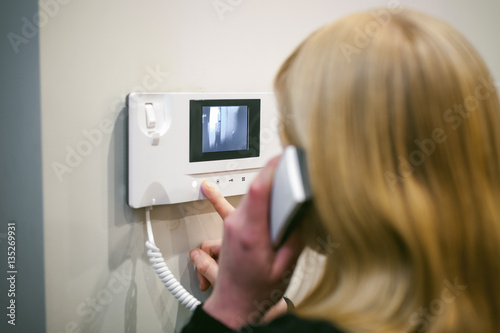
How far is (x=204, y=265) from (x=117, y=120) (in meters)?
0.29

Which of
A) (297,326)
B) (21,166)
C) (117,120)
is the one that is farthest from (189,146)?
(297,326)

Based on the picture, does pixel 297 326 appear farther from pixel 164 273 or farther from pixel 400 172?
pixel 164 273

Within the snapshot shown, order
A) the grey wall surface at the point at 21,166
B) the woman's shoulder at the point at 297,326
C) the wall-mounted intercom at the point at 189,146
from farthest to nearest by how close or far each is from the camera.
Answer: the wall-mounted intercom at the point at 189,146 → the grey wall surface at the point at 21,166 → the woman's shoulder at the point at 297,326

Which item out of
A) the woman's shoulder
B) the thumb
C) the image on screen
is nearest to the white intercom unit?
the image on screen

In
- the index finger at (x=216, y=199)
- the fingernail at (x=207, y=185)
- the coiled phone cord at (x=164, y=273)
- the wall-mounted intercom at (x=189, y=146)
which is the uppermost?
the wall-mounted intercom at (x=189, y=146)

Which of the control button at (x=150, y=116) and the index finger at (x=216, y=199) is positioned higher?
the control button at (x=150, y=116)

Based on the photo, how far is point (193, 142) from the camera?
78cm

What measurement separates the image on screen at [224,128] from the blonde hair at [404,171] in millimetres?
285

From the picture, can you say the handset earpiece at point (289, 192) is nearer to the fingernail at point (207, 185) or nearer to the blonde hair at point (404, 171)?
the blonde hair at point (404, 171)

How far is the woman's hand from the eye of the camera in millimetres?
556

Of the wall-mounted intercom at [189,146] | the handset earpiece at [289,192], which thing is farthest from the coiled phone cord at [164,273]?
the handset earpiece at [289,192]

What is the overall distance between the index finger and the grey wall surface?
258 millimetres

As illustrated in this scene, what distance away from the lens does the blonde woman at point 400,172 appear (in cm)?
48

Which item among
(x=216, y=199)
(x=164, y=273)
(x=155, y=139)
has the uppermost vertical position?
(x=155, y=139)
